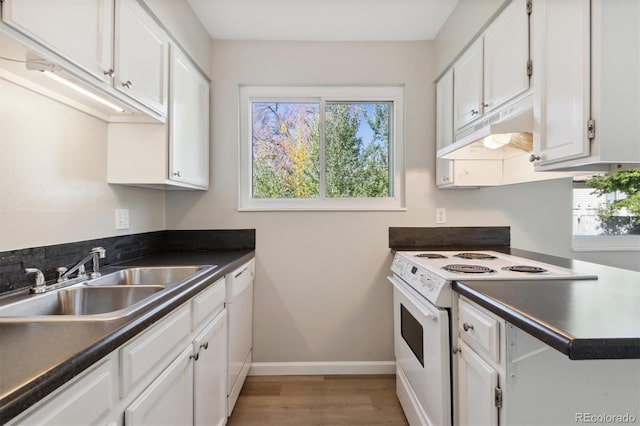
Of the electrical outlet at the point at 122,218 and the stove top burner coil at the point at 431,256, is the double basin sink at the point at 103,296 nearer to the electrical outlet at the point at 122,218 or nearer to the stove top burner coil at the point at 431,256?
the electrical outlet at the point at 122,218

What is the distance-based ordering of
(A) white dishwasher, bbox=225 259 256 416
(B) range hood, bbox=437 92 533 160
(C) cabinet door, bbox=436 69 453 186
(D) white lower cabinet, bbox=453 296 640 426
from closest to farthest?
(D) white lower cabinet, bbox=453 296 640 426
(B) range hood, bbox=437 92 533 160
(A) white dishwasher, bbox=225 259 256 416
(C) cabinet door, bbox=436 69 453 186

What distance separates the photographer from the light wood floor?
1.89 metres

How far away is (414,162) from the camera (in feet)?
7.97

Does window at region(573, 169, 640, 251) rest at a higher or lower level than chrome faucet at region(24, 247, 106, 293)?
higher

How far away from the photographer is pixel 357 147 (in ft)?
8.39

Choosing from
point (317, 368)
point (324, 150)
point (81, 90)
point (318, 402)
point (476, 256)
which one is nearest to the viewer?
point (81, 90)

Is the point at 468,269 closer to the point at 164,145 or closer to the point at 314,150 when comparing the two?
the point at 314,150

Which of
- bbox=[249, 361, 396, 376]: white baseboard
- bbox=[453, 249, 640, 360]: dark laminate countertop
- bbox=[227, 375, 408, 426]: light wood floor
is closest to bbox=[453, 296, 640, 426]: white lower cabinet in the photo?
bbox=[453, 249, 640, 360]: dark laminate countertop

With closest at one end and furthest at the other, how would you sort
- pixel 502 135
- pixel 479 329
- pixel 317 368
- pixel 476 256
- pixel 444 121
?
pixel 479 329 < pixel 502 135 < pixel 476 256 < pixel 444 121 < pixel 317 368

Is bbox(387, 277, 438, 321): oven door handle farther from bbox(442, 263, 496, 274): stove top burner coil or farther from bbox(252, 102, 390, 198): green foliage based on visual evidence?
bbox(252, 102, 390, 198): green foliage

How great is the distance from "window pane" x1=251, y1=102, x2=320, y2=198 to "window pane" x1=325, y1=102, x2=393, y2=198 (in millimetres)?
120

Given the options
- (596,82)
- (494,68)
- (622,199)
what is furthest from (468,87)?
(622,199)

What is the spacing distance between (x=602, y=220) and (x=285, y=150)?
2.40 m

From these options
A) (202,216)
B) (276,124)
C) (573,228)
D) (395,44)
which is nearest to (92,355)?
(202,216)
